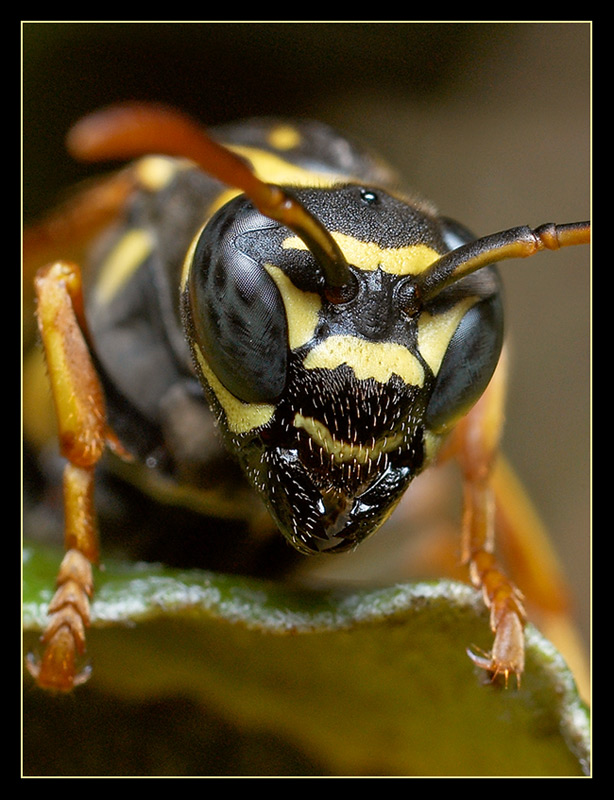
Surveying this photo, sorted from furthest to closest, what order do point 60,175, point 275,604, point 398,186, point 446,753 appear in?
point 60,175 < point 398,186 < point 446,753 < point 275,604

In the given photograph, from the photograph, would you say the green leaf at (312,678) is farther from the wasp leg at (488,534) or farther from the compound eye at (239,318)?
the compound eye at (239,318)

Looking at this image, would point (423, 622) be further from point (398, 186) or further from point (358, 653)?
point (398, 186)

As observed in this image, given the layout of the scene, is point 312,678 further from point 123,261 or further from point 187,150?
point 123,261

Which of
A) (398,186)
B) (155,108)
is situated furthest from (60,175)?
(155,108)

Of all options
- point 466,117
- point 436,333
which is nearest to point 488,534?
point 436,333

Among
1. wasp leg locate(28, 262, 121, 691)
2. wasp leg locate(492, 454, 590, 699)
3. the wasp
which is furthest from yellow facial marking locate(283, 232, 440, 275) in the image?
wasp leg locate(492, 454, 590, 699)

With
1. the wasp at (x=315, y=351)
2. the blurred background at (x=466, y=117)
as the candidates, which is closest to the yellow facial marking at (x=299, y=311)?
the wasp at (x=315, y=351)

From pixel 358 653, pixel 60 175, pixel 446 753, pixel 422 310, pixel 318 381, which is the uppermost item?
pixel 60 175
